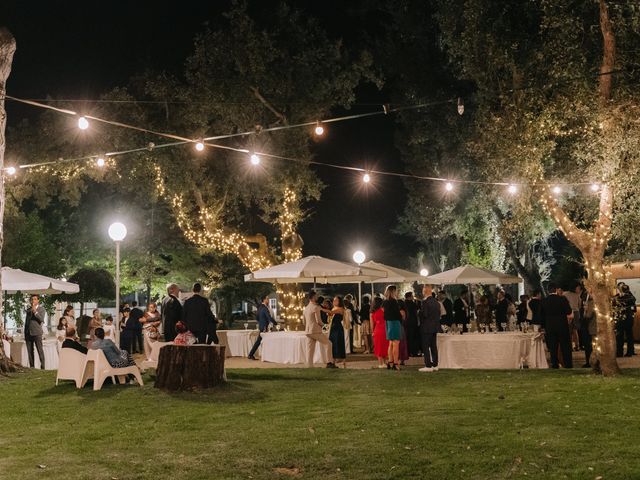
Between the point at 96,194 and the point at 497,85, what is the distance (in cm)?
3583

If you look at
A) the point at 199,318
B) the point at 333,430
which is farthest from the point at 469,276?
the point at 333,430

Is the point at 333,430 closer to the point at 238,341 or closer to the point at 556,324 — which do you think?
the point at 556,324

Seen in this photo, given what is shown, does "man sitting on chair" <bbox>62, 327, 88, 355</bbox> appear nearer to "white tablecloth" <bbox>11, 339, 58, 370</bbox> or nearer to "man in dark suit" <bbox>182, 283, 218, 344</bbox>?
"man in dark suit" <bbox>182, 283, 218, 344</bbox>

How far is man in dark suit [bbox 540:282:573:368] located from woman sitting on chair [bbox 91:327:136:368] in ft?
25.2

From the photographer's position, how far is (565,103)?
1227 centimetres

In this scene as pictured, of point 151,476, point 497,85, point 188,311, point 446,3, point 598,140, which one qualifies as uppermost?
point 446,3

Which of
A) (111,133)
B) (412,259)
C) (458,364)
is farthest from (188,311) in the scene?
(412,259)

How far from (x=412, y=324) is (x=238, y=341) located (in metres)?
4.94

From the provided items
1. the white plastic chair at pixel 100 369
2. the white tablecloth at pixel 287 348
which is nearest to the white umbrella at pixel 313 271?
the white tablecloth at pixel 287 348

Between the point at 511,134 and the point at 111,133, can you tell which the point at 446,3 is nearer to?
the point at 511,134

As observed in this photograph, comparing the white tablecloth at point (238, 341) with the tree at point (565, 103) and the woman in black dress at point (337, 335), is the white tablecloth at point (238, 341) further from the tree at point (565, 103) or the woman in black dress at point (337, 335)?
the tree at point (565, 103)

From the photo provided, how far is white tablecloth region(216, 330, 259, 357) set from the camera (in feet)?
64.9

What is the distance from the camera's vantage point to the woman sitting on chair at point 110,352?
1194 cm

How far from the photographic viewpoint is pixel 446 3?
14.6m
